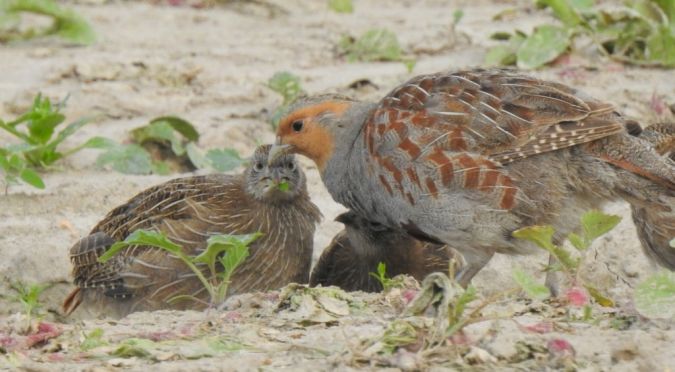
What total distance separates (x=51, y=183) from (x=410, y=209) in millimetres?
2442

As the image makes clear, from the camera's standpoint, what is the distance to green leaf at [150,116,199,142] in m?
8.09

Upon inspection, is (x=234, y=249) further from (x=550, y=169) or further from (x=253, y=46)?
(x=253, y=46)

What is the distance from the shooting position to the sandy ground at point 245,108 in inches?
175

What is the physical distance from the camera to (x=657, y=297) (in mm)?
4699

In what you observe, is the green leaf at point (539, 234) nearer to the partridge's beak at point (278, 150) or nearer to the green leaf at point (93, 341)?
the green leaf at point (93, 341)

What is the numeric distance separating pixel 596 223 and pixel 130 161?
350cm

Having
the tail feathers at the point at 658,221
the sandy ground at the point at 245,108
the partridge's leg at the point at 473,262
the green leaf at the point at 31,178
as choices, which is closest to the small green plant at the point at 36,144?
the green leaf at the point at 31,178

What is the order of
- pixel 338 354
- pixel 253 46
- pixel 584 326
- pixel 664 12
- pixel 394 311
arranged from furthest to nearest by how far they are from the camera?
pixel 253 46 < pixel 664 12 < pixel 394 311 < pixel 584 326 < pixel 338 354

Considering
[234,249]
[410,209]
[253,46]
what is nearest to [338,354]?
[234,249]

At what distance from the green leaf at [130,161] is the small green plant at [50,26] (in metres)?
2.04

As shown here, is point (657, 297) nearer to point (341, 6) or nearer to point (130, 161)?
point (130, 161)

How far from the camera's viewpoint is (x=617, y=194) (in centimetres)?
584

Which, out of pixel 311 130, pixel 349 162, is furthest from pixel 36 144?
pixel 349 162

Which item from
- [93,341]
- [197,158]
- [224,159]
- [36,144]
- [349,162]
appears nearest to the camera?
[93,341]
